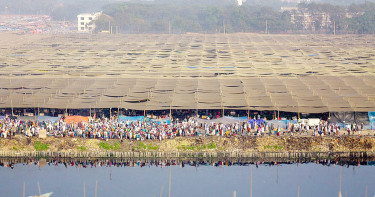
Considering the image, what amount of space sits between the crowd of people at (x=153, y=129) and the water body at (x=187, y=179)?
2.90m

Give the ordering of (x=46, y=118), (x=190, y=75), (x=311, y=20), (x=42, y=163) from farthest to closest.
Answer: (x=311, y=20), (x=190, y=75), (x=46, y=118), (x=42, y=163)

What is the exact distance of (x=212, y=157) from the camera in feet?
141

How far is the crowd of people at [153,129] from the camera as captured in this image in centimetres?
4456

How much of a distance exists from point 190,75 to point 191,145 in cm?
1971

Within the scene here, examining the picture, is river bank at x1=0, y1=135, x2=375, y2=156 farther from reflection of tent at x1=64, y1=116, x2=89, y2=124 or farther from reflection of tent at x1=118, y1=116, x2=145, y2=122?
reflection of tent at x1=118, y1=116, x2=145, y2=122

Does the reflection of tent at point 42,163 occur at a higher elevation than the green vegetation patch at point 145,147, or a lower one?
lower

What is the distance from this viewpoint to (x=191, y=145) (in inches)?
1709

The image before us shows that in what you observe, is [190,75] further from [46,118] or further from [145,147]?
[145,147]

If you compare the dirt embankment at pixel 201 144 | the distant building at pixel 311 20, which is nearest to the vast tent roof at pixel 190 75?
the dirt embankment at pixel 201 144

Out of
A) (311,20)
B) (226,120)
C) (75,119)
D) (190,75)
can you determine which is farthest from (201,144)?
(311,20)

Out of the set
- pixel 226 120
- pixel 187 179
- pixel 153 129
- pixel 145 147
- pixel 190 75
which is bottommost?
pixel 187 179

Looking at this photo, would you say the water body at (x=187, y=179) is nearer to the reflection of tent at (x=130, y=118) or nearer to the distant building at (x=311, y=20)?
the reflection of tent at (x=130, y=118)

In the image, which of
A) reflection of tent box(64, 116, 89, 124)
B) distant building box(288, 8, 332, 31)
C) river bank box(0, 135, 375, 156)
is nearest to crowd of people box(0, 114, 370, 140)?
reflection of tent box(64, 116, 89, 124)

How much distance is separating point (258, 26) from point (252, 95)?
82382mm
